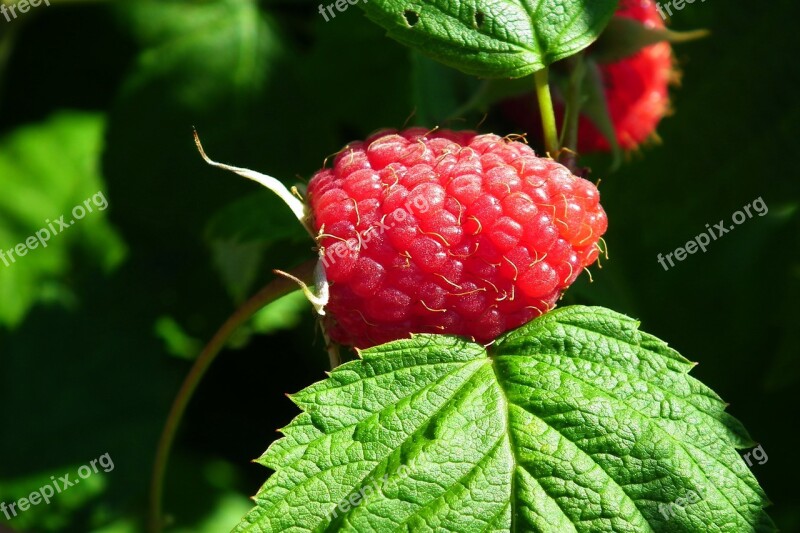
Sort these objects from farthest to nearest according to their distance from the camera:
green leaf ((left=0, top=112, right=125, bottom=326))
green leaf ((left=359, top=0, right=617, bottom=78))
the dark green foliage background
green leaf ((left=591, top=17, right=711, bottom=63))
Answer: green leaf ((left=0, top=112, right=125, bottom=326)) → the dark green foliage background → green leaf ((left=591, top=17, right=711, bottom=63)) → green leaf ((left=359, top=0, right=617, bottom=78))

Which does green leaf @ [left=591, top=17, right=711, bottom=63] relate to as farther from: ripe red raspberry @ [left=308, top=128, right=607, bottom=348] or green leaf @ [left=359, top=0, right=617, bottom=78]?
ripe red raspberry @ [left=308, top=128, right=607, bottom=348]

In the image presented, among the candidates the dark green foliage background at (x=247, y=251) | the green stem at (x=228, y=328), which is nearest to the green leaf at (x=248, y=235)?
the dark green foliage background at (x=247, y=251)

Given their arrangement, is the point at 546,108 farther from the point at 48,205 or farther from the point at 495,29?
the point at 48,205

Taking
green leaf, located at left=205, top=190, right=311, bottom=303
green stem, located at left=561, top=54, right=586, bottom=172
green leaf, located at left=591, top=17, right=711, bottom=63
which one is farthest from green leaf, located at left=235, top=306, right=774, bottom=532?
green leaf, located at left=591, top=17, right=711, bottom=63

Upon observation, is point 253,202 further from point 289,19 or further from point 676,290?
point 676,290

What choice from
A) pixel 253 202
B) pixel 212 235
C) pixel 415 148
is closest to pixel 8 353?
pixel 212 235
